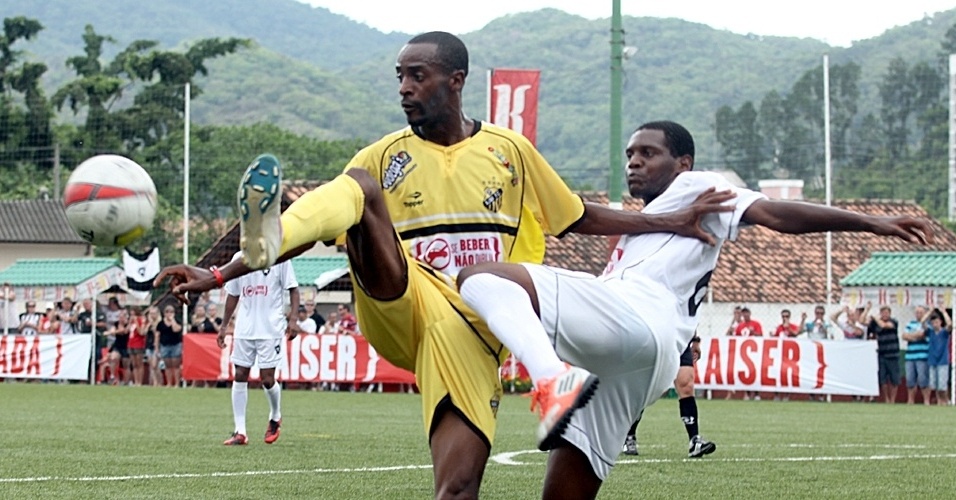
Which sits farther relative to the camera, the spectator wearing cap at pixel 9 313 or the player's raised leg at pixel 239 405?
the spectator wearing cap at pixel 9 313

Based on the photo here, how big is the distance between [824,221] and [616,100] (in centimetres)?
1827

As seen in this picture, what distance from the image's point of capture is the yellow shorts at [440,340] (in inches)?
258

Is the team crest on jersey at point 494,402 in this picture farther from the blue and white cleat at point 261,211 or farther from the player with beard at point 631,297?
the blue and white cleat at point 261,211

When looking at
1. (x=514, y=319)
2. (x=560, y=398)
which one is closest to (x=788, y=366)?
(x=514, y=319)

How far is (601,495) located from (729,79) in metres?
173

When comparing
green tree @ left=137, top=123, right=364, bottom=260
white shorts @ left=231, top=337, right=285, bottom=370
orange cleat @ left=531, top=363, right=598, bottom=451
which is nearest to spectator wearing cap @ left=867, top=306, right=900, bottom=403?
white shorts @ left=231, top=337, right=285, bottom=370

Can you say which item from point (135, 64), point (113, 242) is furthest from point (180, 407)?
point (135, 64)

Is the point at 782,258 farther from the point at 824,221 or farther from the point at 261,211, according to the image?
the point at 261,211

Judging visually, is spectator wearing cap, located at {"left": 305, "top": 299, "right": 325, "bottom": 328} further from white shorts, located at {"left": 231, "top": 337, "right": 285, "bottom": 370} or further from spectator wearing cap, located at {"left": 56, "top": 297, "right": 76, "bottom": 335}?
white shorts, located at {"left": 231, "top": 337, "right": 285, "bottom": 370}

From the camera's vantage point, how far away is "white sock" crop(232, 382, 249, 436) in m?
14.8

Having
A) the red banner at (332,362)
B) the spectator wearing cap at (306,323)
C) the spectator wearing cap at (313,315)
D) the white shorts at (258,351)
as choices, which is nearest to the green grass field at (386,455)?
the white shorts at (258,351)

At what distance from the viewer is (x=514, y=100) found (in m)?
29.2

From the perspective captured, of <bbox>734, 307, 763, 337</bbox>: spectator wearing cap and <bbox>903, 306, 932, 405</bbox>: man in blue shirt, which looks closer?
<bbox>903, 306, 932, 405</bbox>: man in blue shirt

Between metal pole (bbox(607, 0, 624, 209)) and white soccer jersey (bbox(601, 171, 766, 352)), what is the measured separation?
1715 cm
